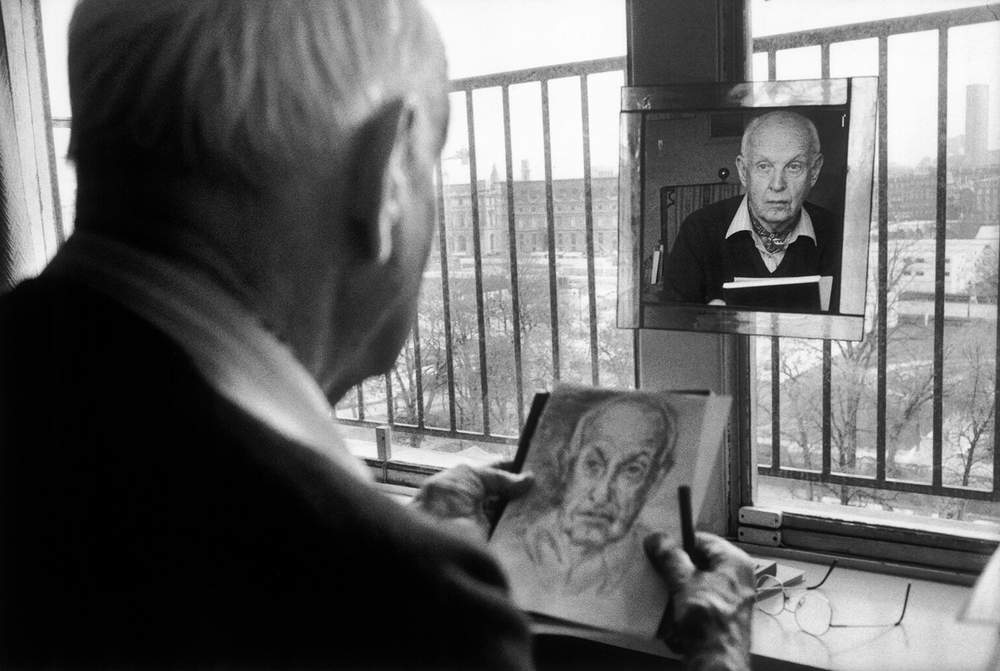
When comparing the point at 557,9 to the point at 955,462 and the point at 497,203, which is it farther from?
the point at 955,462

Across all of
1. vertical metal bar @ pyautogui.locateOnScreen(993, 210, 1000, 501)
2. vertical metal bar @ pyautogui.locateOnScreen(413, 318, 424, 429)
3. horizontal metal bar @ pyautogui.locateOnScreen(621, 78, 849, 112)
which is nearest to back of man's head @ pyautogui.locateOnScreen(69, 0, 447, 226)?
horizontal metal bar @ pyautogui.locateOnScreen(621, 78, 849, 112)

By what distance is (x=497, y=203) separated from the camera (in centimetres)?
180

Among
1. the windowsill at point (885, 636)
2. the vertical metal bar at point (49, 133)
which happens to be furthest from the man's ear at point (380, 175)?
the vertical metal bar at point (49, 133)

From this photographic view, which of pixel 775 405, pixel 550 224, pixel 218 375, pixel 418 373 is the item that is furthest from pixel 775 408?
pixel 218 375

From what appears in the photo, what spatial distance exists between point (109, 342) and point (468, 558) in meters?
0.26

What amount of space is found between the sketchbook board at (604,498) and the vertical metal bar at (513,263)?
2.12ft

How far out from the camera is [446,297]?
190 centimetres

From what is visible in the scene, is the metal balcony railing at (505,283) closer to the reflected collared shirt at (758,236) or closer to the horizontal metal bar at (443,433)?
the horizontal metal bar at (443,433)

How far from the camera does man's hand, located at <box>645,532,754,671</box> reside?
0.93 metres

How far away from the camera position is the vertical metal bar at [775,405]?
1.53m

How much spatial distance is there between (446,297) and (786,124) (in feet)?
2.74

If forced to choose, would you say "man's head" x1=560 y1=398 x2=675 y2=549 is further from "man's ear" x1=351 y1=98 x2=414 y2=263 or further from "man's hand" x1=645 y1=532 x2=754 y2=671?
"man's ear" x1=351 y1=98 x2=414 y2=263

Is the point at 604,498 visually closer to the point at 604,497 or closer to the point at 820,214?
the point at 604,497

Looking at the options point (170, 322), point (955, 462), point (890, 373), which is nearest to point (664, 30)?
point (890, 373)
